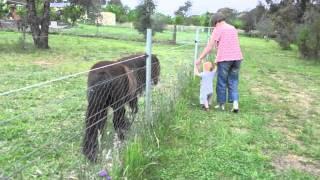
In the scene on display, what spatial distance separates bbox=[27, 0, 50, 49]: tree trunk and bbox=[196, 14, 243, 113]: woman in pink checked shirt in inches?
476

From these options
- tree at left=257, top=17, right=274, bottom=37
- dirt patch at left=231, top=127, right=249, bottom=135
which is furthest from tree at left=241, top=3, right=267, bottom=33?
dirt patch at left=231, top=127, right=249, bottom=135

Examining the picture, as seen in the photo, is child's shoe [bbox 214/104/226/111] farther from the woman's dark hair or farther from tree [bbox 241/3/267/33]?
tree [bbox 241/3/267/33]

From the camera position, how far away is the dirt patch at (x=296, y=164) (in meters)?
4.94

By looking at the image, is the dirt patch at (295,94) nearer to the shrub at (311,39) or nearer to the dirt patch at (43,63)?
the shrub at (311,39)

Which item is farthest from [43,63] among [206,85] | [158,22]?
[158,22]

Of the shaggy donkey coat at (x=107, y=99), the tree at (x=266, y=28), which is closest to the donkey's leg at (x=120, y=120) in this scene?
the shaggy donkey coat at (x=107, y=99)

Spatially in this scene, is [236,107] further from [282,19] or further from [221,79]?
[282,19]

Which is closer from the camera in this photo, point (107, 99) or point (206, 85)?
point (107, 99)

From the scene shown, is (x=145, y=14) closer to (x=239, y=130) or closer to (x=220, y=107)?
(x=220, y=107)

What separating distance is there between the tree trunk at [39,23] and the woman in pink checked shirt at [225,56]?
39.7 feet

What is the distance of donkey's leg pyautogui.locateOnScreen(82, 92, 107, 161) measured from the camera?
4.23 meters

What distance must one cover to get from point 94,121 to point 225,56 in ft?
11.5

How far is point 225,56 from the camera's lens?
739 centimetres

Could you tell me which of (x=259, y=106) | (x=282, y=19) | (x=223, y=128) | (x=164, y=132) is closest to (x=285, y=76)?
(x=259, y=106)
